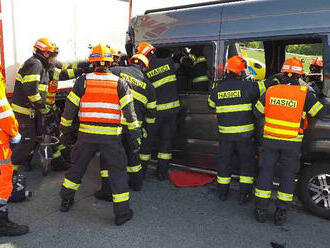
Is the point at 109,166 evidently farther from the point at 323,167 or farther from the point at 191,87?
the point at 323,167

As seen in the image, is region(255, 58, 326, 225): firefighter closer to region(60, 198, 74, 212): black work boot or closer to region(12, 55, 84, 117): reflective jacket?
region(60, 198, 74, 212): black work boot

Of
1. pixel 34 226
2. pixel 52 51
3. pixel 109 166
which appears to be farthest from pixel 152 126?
pixel 34 226

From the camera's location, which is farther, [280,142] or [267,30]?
[267,30]

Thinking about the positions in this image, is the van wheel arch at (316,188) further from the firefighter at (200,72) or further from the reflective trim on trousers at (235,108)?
the firefighter at (200,72)

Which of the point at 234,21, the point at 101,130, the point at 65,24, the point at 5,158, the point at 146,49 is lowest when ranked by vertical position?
the point at 5,158

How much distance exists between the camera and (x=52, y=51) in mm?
5027

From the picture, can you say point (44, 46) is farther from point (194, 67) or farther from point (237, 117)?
point (237, 117)

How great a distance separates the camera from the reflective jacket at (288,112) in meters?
3.78

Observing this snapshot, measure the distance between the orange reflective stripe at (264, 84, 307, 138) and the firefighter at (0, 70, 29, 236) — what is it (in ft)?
8.31

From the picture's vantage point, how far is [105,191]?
4.45 m

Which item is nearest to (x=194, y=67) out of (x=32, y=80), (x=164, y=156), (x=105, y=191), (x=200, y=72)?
(x=200, y=72)

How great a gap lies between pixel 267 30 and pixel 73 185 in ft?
8.86

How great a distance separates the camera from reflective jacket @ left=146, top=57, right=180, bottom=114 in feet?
16.2

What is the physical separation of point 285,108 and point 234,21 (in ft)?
4.17
